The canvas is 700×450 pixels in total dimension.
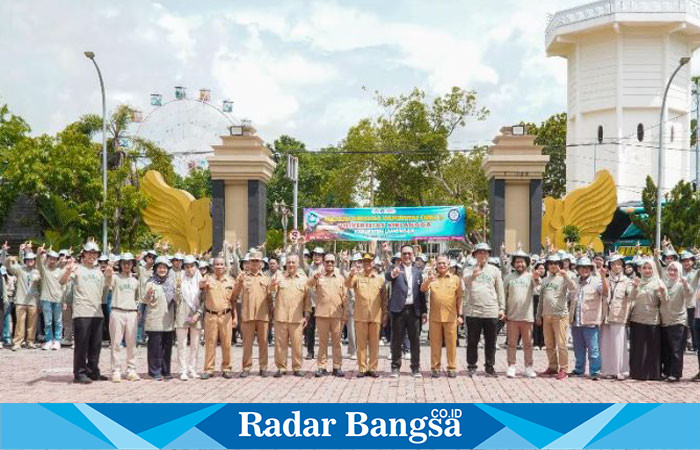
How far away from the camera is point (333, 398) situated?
1022cm

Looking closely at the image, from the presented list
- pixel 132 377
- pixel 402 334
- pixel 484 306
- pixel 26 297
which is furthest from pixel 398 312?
pixel 26 297

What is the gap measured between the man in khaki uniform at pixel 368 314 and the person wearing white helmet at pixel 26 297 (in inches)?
275

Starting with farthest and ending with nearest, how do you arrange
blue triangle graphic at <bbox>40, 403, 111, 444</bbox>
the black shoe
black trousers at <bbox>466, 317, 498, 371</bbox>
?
black trousers at <bbox>466, 317, 498, 371</bbox> < the black shoe < blue triangle graphic at <bbox>40, 403, 111, 444</bbox>

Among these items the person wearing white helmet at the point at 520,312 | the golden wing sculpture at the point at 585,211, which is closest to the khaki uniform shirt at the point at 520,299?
the person wearing white helmet at the point at 520,312

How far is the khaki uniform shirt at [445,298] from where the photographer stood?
12.2 m

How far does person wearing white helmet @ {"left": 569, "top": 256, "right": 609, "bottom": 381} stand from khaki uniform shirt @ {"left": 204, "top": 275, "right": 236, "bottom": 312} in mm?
5179

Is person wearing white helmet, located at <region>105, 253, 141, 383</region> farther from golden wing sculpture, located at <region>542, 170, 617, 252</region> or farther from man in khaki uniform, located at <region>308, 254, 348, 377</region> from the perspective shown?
golden wing sculpture, located at <region>542, 170, 617, 252</region>

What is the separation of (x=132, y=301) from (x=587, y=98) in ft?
134

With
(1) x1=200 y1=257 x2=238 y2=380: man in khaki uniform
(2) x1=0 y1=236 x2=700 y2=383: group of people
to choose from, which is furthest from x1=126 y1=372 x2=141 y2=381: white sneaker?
(1) x1=200 y1=257 x2=238 y2=380: man in khaki uniform

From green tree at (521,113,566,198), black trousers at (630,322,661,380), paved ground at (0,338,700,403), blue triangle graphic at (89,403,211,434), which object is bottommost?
paved ground at (0,338,700,403)

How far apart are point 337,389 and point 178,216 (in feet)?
37.8

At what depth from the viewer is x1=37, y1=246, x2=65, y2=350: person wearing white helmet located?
1582 centimetres

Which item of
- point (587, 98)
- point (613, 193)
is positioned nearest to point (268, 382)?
point (613, 193)

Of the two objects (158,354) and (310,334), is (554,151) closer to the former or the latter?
(310,334)
